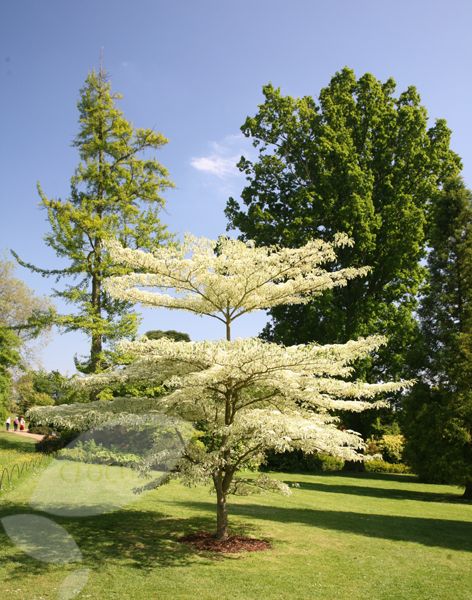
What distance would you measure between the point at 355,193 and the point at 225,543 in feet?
56.0

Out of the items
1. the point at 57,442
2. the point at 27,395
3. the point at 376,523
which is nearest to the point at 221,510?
the point at 376,523

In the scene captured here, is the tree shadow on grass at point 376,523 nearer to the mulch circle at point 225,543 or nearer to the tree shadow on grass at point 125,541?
the tree shadow on grass at point 125,541

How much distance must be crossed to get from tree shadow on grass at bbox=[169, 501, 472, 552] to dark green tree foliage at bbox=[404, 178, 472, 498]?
5.43 meters

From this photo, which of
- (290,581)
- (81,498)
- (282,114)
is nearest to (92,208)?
(282,114)

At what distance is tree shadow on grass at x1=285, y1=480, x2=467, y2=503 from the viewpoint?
18.4 m

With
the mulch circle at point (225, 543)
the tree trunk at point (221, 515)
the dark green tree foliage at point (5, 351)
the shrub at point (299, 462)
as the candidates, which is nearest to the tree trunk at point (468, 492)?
the shrub at point (299, 462)

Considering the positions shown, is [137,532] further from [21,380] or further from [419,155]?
[21,380]

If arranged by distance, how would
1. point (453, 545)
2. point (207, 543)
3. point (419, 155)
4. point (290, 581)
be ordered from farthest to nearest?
point (419, 155) < point (453, 545) < point (207, 543) < point (290, 581)

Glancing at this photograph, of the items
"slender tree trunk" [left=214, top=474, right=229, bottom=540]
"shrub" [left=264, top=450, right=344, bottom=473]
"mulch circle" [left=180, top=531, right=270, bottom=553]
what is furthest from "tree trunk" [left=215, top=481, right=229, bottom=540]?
"shrub" [left=264, top=450, right=344, bottom=473]

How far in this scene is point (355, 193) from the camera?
22.9 metres

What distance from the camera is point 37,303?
3828 centimetres

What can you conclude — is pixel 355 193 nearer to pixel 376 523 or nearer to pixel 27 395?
pixel 376 523

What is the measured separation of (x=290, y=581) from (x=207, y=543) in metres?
2.24

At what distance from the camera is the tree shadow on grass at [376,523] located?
1118 centimetres
